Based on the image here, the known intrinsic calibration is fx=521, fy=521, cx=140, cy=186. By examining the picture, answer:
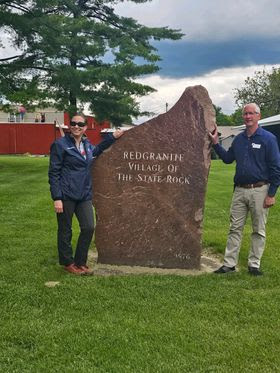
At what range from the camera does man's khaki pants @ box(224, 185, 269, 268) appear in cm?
582

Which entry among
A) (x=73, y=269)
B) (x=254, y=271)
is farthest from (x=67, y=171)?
(x=254, y=271)

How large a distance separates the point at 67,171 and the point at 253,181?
2.07m

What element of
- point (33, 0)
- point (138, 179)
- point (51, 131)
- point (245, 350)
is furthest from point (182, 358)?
point (51, 131)

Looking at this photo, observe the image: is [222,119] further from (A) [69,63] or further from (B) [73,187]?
(B) [73,187]

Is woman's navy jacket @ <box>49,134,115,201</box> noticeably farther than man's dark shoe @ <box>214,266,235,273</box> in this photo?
No

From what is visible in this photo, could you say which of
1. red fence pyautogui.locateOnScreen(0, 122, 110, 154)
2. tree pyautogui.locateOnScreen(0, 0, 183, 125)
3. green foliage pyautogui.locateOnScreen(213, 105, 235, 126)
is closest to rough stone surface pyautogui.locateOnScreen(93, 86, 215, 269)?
tree pyautogui.locateOnScreen(0, 0, 183, 125)

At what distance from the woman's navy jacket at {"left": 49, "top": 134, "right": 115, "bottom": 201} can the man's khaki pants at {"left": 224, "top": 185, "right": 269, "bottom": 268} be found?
1734mm

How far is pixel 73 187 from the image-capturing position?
5738 millimetres

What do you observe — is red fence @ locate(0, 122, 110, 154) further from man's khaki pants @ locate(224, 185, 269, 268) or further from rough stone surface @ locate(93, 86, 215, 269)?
man's khaki pants @ locate(224, 185, 269, 268)

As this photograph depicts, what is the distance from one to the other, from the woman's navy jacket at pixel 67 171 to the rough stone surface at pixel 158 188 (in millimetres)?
567

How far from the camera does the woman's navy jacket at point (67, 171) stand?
5.68 metres

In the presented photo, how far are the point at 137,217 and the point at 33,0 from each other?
14228 mm

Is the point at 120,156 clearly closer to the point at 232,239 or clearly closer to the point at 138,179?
the point at 138,179

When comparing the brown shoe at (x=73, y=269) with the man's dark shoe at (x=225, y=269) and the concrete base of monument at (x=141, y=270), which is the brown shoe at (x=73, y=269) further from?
the man's dark shoe at (x=225, y=269)
